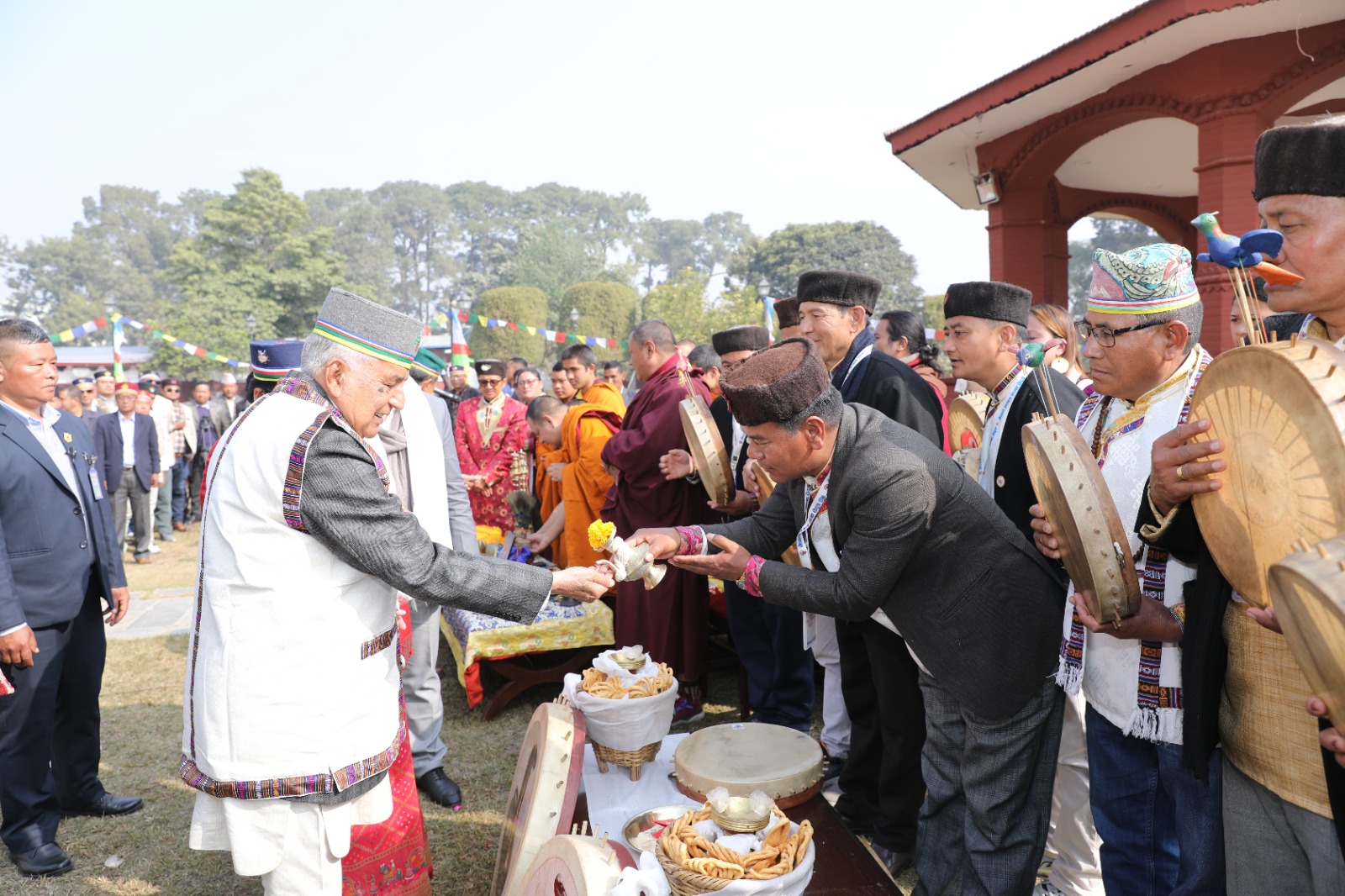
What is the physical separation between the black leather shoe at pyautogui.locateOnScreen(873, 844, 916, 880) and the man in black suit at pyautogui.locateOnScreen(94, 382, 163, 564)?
957 cm

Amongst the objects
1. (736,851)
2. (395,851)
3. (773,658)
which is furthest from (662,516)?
(736,851)

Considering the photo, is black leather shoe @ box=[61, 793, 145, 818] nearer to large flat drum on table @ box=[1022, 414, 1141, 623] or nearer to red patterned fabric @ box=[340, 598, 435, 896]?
red patterned fabric @ box=[340, 598, 435, 896]

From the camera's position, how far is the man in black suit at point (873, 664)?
128 inches

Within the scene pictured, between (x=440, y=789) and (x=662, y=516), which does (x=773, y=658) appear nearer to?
(x=662, y=516)

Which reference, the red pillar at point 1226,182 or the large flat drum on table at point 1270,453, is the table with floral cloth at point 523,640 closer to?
the large flat drum on table at point 1270,453

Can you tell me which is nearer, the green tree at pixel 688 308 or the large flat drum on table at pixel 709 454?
the large flat drum on table at pixel 709 454

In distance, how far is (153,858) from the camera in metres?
3.76

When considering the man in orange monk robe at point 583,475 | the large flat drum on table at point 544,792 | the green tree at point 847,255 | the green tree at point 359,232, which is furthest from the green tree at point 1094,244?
the large flat drum on table at point 544,792

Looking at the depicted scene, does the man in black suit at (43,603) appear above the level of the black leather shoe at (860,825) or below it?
above

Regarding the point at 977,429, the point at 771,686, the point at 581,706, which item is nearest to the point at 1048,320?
the point at 977,429

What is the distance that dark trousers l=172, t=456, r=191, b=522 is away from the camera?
12625 millimetres

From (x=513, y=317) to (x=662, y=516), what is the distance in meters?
42.7

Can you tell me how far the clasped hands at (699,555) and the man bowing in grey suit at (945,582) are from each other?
0.22 metres

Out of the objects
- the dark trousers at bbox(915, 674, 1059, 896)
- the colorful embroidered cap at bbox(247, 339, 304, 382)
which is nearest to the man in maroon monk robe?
the colorful embroidered cap at bbox(247, 339, 304, 382)
